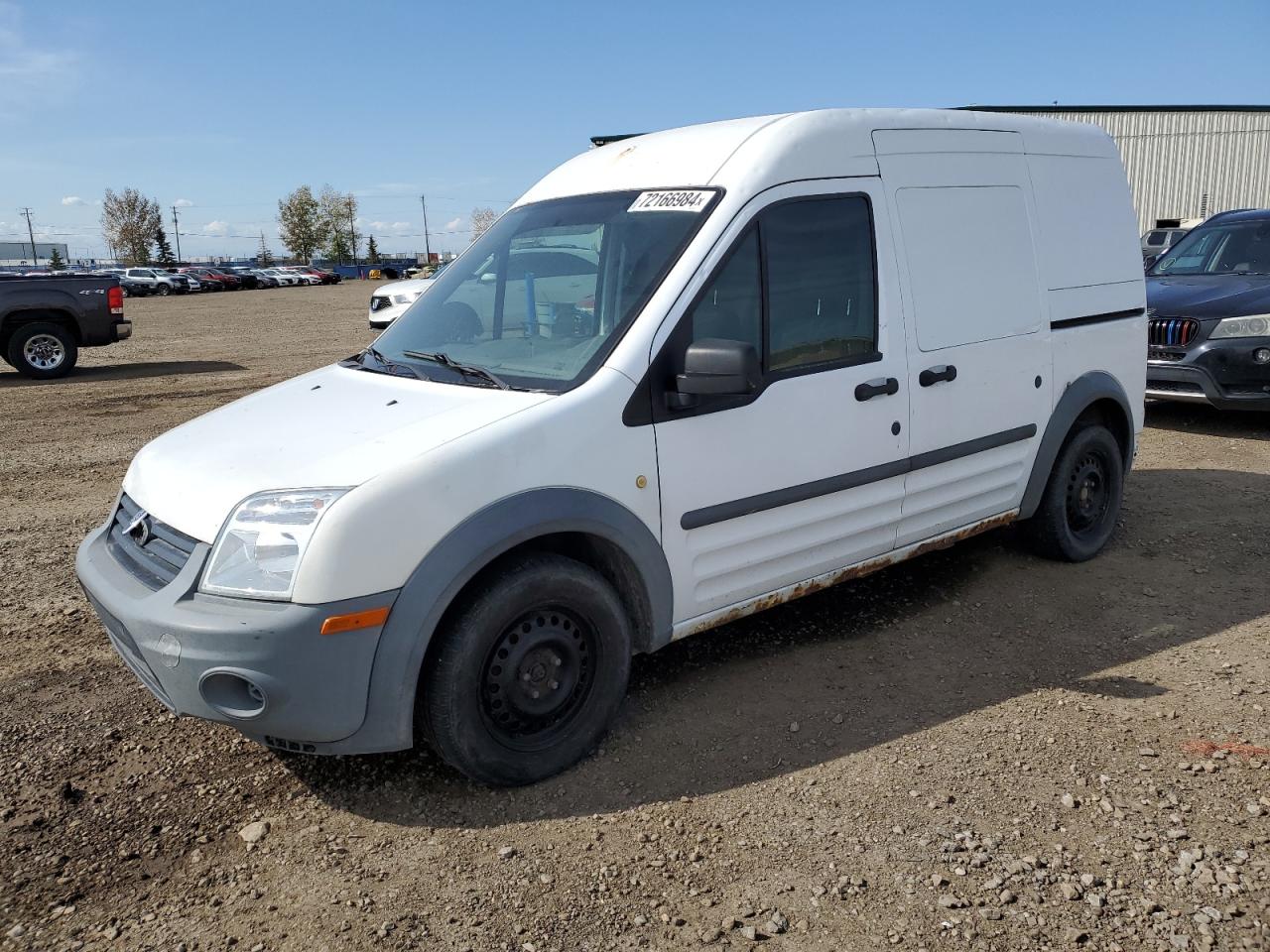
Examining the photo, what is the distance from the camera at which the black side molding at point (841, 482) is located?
3600mm

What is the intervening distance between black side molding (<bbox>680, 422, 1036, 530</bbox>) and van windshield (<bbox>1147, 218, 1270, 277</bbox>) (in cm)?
589

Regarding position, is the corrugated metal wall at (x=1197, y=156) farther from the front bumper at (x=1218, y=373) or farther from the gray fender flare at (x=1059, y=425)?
the gray fender flare at (x=1059, y=425)

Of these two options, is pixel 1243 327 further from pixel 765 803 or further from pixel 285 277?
pixel 285 277

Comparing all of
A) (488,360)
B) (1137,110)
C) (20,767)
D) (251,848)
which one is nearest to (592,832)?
(251,848)

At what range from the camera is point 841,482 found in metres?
3.96

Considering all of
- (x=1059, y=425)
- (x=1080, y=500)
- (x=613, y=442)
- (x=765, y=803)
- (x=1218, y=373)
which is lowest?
(x=765, y=803)

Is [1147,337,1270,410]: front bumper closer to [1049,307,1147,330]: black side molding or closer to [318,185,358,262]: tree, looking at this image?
[1049,307,1147,330]: black side molding

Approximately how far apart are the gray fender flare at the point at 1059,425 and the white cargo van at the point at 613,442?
0.06 feet

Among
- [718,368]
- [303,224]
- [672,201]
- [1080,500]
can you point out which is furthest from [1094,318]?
[303,224]

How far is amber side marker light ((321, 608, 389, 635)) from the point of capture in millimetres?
2838

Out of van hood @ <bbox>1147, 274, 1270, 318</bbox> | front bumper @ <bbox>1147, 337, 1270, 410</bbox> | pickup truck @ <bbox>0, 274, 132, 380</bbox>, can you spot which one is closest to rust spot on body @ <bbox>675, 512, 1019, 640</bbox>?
front bumper @ <bbox>1147, 337, 1270, 410</bbox>

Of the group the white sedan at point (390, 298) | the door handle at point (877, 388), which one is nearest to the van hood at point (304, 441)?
the door handle at point (877, 388)

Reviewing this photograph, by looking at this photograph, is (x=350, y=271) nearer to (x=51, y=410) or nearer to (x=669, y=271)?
(x=51, y=410)

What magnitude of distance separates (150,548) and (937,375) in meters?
3.02
